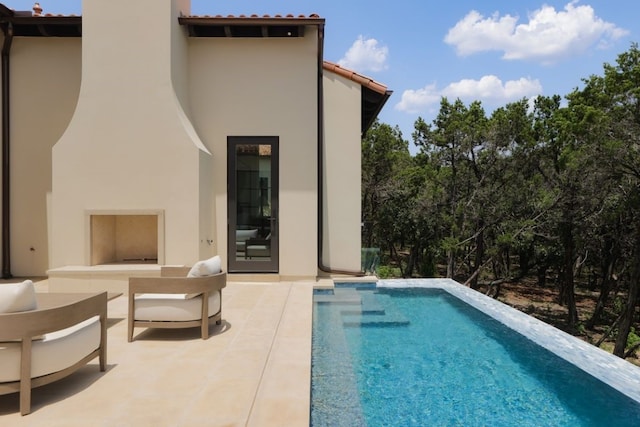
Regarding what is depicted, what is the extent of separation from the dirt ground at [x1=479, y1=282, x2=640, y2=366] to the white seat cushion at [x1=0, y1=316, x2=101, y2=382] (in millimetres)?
19184

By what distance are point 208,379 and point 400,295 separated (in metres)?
6.00

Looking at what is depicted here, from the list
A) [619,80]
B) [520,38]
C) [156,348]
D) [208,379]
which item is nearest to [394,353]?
[208,379]

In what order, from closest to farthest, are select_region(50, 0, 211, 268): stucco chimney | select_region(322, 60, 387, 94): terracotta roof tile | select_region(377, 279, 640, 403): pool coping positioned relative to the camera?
1. select_region(377, 279, 640, 403): pool coping
2. select_region(50, 0, 211, 268): stucco chimney
3. select_region(322, 60, 387, 94): terracotta roof tile

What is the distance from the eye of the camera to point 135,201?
865 cm

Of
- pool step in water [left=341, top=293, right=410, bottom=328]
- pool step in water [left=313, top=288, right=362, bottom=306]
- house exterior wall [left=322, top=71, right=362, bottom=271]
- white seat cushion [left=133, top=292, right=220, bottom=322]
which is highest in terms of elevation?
house exterior wall [left=322, top=71, right=362, bottom=271]

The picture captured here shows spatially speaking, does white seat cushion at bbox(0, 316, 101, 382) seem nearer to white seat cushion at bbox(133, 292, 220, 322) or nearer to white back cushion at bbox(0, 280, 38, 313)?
white back cushion at bbox(0, 280, 38, 313)

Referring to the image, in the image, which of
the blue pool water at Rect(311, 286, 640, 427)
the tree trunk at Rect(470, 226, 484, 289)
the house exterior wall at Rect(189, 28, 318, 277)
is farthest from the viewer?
the tree trunk at Rect(470, 226, 484, 289)

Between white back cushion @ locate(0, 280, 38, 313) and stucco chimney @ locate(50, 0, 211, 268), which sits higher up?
stucco chimney @ locate(50, 0, 211, 268)

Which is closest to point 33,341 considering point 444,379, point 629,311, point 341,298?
point 444,379

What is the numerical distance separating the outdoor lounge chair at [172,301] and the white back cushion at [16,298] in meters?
1.66

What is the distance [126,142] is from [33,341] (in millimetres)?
6112

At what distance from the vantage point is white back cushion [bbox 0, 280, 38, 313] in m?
3.21

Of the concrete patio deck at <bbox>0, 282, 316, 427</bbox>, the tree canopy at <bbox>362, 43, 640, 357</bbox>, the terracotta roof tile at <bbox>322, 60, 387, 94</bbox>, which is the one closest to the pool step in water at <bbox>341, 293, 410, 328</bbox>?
the concrete patio deck at <bbox>0, 282, 316, 427</bbox>

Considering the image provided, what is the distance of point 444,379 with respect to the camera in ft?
15.0
